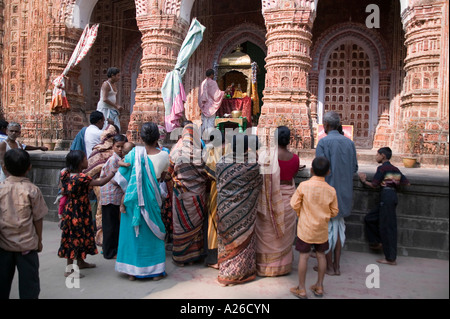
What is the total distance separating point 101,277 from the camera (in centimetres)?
356

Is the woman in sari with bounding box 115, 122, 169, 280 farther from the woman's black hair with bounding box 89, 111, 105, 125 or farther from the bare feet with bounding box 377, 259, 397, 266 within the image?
the bare feet with bounding box 377, 259, 397, 266

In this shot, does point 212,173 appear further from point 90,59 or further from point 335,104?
point 90,59

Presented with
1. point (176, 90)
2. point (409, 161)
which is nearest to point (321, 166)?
point (409, 161)

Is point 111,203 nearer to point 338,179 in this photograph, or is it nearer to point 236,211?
point 236,211

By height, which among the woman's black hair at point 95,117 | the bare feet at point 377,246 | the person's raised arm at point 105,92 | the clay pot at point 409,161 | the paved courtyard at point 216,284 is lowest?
the paved courtyard at point 216,284

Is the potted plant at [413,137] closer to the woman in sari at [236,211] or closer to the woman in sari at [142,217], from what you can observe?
the woman in sari at [236,211]

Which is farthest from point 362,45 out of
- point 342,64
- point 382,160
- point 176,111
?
point 382,160

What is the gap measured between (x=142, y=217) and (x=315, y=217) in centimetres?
156

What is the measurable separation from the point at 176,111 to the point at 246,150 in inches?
157

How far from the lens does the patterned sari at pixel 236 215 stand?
3.34 metres

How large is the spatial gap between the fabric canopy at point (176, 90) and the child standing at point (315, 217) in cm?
444

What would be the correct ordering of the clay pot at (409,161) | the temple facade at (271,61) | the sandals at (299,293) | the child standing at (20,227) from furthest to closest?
the temple facade at (271,61)
the clay pot at (409,161)
the sandals at (299,293)
the child standing at (20,227)

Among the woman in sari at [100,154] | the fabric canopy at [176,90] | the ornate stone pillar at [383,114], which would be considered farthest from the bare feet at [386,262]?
the ornate stone pillar at [383,114]

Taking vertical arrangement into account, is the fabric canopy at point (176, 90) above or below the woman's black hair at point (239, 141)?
above
